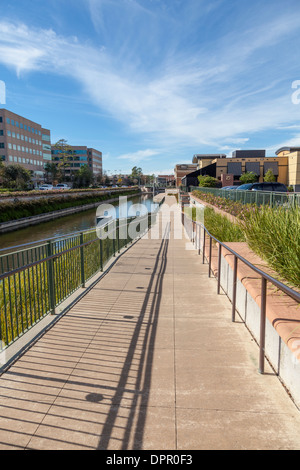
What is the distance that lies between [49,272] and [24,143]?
93.3 metres

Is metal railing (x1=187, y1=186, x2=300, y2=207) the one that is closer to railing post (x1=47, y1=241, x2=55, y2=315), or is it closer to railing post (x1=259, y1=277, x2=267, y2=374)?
railing post (x1=259, y1=277, x2=267, y2=374)

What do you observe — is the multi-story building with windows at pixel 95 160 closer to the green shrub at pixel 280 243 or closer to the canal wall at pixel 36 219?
the canal wall at pixel 36 219

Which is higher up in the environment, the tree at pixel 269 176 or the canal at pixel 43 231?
the tree at pixel 269 176

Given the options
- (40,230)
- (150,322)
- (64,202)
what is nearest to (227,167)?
(64,202)

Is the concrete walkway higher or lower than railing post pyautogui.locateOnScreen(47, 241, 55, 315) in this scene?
lower

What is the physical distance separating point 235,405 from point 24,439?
6.07ft

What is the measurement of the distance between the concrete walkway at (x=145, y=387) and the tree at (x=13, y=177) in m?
58.0

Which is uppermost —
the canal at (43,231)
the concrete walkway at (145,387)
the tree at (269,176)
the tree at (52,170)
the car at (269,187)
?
the tree at (52,170)

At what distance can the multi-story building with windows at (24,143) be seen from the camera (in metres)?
78.0

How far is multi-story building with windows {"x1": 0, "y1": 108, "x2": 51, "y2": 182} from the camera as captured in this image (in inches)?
3071

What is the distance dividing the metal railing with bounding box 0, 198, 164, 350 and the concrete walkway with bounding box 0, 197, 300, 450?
60cm

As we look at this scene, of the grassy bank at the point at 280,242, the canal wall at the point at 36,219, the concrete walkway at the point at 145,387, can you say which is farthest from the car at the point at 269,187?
the canal wall at the point at 36,219

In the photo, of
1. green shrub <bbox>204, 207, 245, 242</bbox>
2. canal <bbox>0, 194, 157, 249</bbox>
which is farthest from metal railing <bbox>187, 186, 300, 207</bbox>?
canal <bbox>0, 194, 157, 249</bbox>
